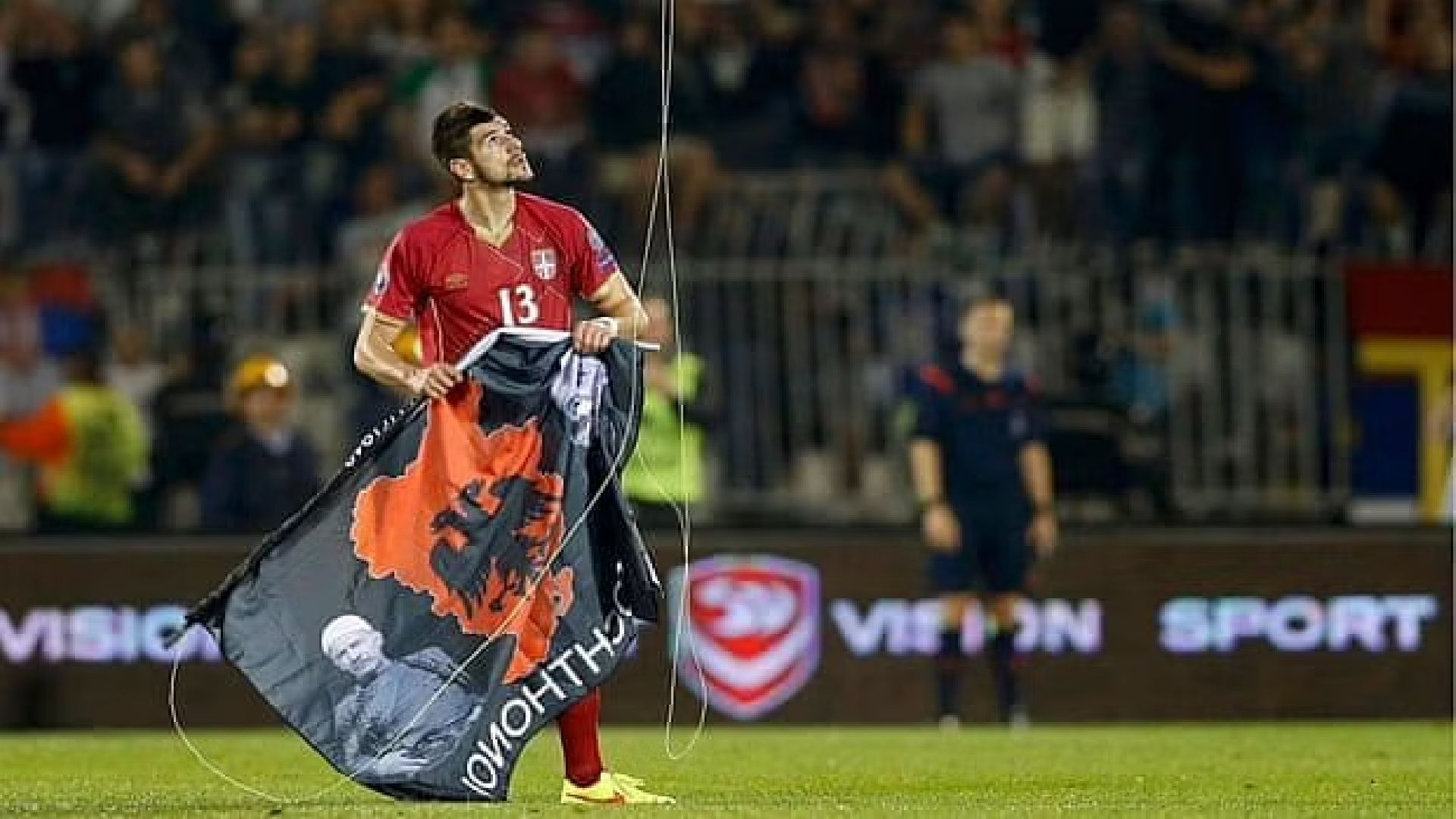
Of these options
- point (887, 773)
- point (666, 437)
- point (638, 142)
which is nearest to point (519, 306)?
point (887, 773)

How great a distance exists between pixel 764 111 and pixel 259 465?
14.4ft

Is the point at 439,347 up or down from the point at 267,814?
up

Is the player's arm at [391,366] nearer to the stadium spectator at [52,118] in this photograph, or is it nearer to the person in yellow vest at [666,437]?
the person in yellow vest at [666,437]

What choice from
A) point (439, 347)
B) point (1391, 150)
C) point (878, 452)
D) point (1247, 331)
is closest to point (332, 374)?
point (878, 452)

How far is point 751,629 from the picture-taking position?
20484 mm

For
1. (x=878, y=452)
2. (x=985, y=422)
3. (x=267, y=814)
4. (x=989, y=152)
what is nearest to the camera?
(x=267, y=814)

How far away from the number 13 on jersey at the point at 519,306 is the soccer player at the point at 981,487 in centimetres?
759

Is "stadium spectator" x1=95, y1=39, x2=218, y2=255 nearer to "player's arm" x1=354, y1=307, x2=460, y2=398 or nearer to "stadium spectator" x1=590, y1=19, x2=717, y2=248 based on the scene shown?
"stadium spectator" x1=590, y1=19, x2=717, y2=248

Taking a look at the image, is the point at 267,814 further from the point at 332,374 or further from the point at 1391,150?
the point at 1391,150

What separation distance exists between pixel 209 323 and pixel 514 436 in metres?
9.45

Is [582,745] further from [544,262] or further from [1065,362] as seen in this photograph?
[1065,362]

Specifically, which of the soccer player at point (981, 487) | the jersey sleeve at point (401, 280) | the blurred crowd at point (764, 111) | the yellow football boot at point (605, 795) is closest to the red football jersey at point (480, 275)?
the jersey sleeve at point (401, 280)

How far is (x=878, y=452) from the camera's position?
21.4 m

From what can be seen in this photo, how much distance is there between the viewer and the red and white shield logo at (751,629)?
20.4 m
